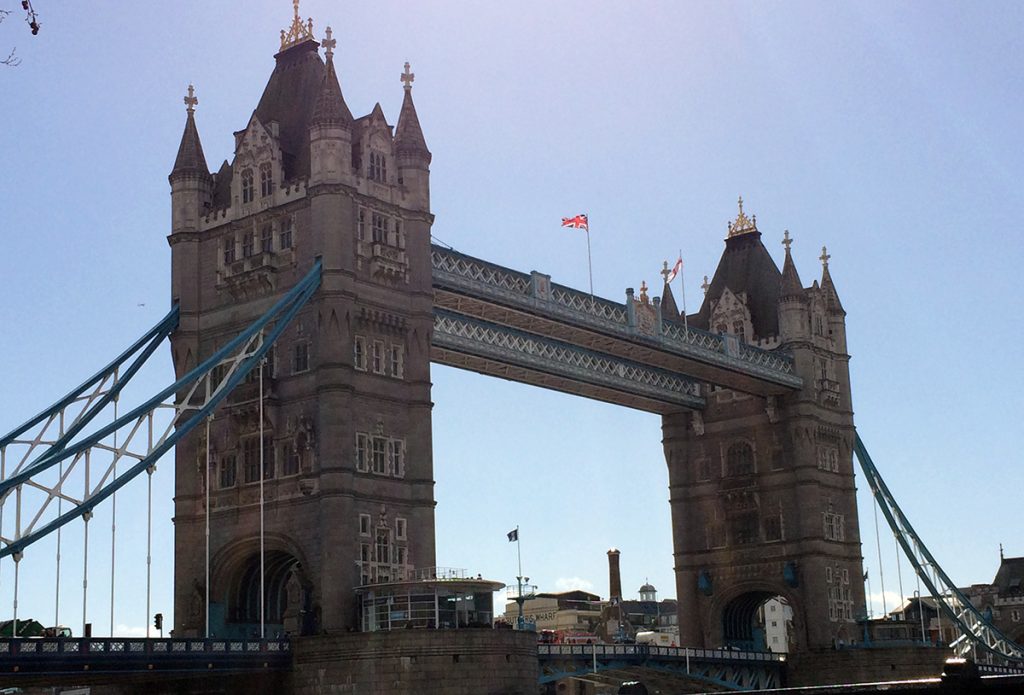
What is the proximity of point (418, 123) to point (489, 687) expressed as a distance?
28566mm

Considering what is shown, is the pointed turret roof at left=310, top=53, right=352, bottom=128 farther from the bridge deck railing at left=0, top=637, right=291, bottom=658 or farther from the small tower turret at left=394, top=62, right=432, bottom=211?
the bridge deck railing at left=0, top=637, right=291, bottom=658

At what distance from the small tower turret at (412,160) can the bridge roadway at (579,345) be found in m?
2.97

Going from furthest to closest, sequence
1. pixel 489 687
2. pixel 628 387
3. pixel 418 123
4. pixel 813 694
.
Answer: pixel 628 387, pixel 418 123, pixel 489 687, pixel 813 694

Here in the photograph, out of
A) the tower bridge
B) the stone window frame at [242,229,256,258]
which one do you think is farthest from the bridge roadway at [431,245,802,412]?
the stone window frame at [242,229,256,258]

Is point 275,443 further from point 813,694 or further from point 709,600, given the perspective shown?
point 813,694

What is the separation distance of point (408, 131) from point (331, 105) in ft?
15.1

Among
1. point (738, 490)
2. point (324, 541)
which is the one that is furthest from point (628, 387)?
point (324, 541)

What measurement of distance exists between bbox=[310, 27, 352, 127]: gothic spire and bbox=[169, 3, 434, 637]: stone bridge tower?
0.09 metres

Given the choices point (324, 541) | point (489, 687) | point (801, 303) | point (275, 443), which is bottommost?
point (489, 687)

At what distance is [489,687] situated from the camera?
6694cm

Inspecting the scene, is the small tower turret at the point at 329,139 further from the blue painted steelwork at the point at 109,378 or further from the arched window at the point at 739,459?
the arched window at the point at 739,459

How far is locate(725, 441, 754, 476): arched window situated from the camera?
106769mm

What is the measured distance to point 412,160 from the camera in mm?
77188

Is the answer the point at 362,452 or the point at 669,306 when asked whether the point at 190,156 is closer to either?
the point at 362,452
